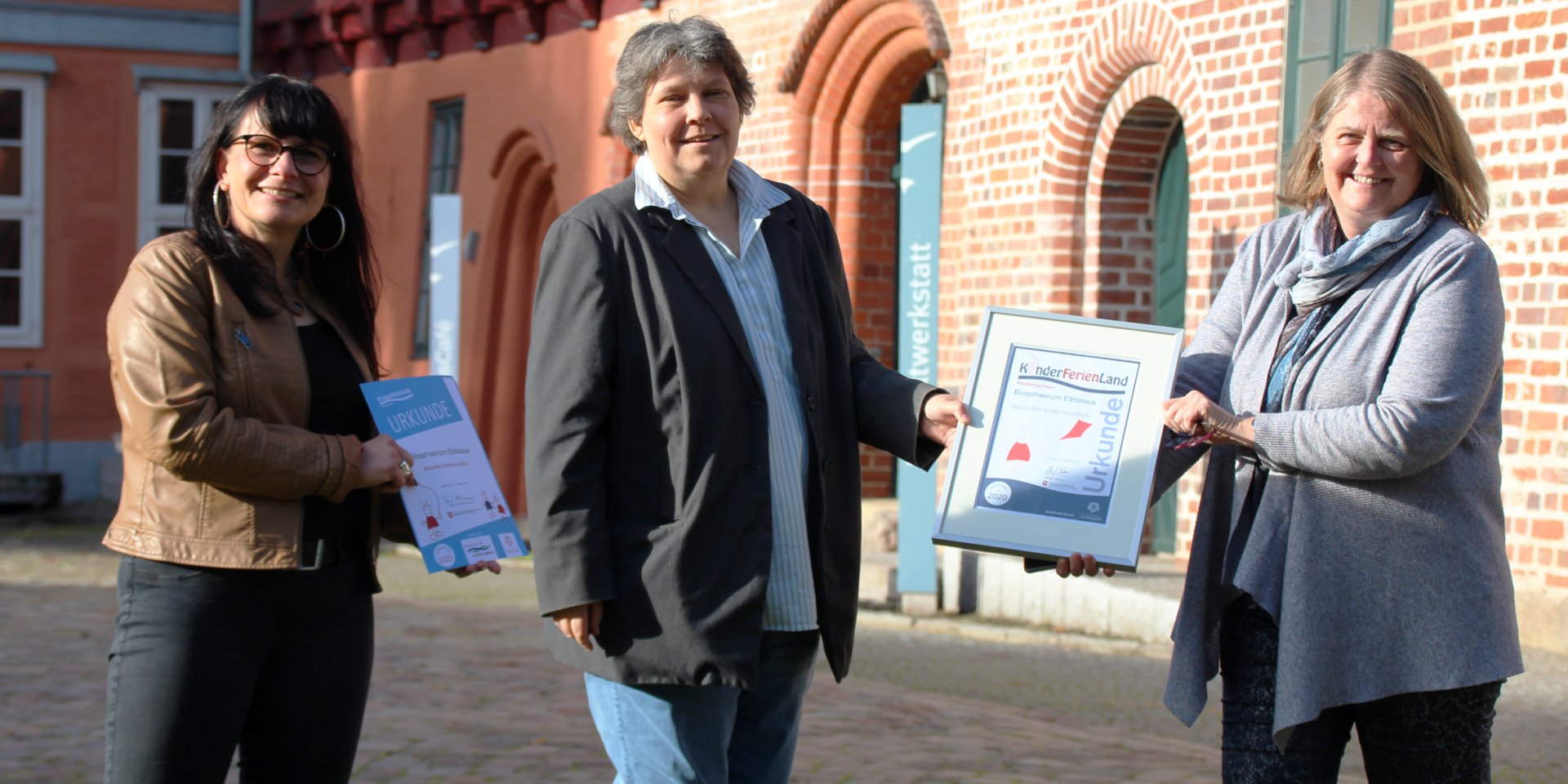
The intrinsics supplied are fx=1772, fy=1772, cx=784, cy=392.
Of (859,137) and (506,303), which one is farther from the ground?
(859,137)

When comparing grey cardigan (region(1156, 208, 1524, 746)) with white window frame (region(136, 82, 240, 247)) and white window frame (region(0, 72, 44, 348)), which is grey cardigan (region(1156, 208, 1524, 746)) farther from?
white window frame (region(0, 72, 44, 348))

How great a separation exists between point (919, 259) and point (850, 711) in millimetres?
3852

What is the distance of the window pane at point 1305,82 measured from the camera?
27.8 ft

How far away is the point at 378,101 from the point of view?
18.3m

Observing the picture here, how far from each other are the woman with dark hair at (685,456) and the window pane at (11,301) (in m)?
18.0

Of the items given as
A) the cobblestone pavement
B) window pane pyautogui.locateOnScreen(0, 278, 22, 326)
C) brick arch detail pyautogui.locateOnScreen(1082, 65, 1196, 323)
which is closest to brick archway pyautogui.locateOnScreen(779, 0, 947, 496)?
brick arch detail pyautogui.locateOnScreen(1082, 65, 1196, 323)

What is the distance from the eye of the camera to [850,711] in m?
6.96

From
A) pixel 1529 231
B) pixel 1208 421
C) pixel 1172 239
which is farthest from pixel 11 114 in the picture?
pixel 1208 421

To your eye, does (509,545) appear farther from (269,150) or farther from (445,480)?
(269,150)

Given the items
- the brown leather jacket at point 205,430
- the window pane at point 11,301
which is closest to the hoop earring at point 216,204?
the brown leather jacket at point 205,430

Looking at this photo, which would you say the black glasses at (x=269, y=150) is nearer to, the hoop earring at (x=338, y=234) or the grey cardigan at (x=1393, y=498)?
the hoop earring at (x=338, y=234)

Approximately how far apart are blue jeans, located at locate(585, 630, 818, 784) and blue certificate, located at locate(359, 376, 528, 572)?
1.49ft

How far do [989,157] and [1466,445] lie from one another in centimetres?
753

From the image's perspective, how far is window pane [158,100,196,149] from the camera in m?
19.8
